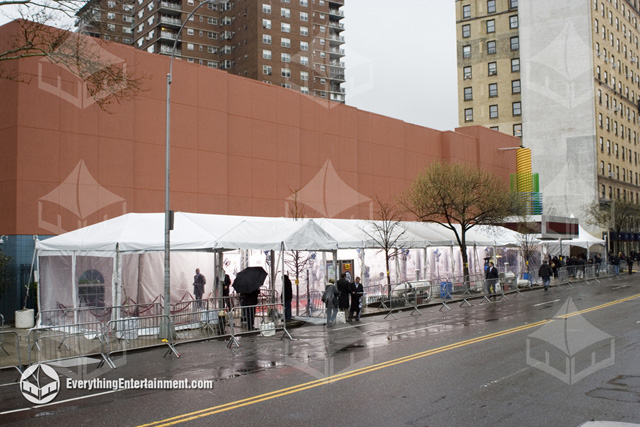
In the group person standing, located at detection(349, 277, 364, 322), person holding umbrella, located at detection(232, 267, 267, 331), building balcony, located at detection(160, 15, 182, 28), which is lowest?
person standing, located at detection(349, 277, 364, 322)

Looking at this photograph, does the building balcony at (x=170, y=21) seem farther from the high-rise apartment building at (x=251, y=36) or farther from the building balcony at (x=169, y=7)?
the building balcony at (x=169, y=7)

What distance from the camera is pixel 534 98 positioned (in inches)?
2785

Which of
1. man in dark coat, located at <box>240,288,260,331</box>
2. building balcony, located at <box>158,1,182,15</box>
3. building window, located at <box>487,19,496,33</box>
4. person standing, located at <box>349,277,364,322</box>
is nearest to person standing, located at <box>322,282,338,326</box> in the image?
person standing, located at <box>349,277,364,322</box>

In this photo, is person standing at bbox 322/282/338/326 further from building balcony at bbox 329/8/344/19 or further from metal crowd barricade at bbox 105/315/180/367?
building balcony at bbox 329/8/344/19

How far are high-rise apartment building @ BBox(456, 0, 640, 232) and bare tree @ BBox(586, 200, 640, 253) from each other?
2.63m

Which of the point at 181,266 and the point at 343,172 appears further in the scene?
the point at 343,172

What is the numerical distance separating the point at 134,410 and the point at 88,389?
2312mm

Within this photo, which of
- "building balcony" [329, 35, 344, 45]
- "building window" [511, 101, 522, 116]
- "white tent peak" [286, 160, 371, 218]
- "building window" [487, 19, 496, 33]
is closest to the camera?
"white tent peak" [286, 160, 371, 218]

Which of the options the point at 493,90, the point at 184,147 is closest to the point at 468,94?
the point at 493,90

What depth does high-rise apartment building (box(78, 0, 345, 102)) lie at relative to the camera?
267 ft

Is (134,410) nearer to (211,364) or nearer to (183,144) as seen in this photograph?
(211,364)

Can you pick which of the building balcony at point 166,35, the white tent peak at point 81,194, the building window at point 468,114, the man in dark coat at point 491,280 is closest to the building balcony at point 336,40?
the building balcony at point 166,35

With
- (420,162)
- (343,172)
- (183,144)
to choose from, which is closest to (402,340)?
(183,144)

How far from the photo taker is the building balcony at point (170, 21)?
84.4 m
